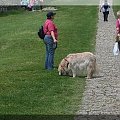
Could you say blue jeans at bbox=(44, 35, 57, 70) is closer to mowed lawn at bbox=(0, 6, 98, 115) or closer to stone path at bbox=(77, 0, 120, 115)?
mowed lawn at bbox=(0, 6, 98, 115)

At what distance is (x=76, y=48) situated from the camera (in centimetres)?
2561

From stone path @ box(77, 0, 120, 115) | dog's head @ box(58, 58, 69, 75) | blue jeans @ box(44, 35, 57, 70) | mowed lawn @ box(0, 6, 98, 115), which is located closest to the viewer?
stone path @ box(77, 0, 120, 115)

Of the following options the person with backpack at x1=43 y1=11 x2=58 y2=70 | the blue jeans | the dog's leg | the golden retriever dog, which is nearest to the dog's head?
the golden retriever dog

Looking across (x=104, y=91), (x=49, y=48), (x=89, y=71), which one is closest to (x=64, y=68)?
(x=89, y=71)

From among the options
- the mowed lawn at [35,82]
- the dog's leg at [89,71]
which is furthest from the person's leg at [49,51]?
the dog's leg at [89,71]

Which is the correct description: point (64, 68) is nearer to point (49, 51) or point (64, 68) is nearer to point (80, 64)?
point (80, 64)

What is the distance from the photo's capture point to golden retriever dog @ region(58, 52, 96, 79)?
16.5 meters

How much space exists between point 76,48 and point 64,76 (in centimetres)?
866

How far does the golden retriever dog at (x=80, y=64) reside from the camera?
1653 centimetres

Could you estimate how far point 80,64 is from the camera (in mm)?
16641

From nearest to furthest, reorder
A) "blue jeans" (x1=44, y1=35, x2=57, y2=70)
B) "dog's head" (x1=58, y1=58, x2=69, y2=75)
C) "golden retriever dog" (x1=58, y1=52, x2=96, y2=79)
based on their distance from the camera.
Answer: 1. "golden retriever dog" (x1=58, y1=52, x2=96, y2=79)
2. "dog's head" (x1=58, y1=58, x2=69, y2=75)
3. "blue jeans" (x1=44, y1=35, x2=57, y2=70)

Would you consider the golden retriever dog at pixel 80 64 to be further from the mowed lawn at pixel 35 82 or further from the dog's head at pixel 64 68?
the mowed lawn at pixel 35 82

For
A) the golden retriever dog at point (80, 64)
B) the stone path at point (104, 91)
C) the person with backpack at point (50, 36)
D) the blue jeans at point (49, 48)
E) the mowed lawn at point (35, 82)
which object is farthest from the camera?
the blue jeans at point (49, 48)

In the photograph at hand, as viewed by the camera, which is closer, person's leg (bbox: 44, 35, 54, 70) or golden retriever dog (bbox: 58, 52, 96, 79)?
golden retriever dog (bbox: 58, 52, 96, 79)
